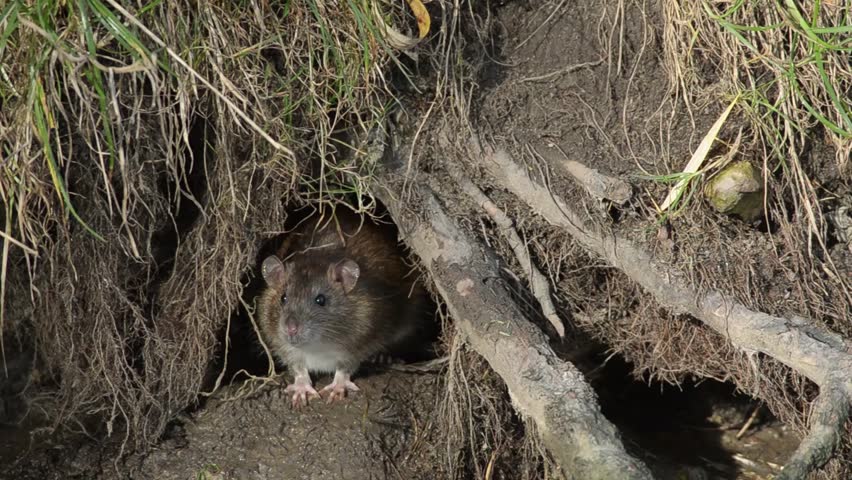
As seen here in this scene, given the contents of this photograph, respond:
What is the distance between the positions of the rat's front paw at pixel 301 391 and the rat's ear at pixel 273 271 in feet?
1.73

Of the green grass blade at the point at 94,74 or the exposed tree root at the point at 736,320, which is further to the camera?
the green grass blade at the point at 94,74

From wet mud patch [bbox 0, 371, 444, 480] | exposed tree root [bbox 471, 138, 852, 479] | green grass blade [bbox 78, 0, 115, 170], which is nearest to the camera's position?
exposed tree root [bbox 471, 138, 852, 479]

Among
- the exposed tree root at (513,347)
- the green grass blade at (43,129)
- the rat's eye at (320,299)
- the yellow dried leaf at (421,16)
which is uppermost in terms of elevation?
the yellow dried leaf at (421,16)

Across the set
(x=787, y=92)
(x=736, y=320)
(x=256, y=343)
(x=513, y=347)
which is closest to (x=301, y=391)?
(x=256, y=343)

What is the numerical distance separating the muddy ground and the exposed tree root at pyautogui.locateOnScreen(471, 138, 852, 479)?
22cm

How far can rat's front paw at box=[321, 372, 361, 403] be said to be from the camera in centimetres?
480

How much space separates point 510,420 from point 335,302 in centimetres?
125

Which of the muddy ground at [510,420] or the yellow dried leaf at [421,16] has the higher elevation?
the yellow dried leaf at [421,16]

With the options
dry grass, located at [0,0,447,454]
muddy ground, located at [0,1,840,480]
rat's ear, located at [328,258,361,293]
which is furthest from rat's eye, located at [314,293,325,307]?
dry grass, located at [0,0,447,454]

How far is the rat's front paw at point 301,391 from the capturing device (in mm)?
4770

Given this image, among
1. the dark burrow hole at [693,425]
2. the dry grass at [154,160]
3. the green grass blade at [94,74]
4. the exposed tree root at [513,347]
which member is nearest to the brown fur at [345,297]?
the dry grass at [154,160]

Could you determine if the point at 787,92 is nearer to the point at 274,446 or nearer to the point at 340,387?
the point at 340,387

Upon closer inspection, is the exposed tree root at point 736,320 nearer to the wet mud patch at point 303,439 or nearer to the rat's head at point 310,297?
the wet mud patch at point 303,439

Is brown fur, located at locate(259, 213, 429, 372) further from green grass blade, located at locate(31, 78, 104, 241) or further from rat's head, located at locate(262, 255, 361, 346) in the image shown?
green grass blade, located at locate(31, 78, 104, 241)
